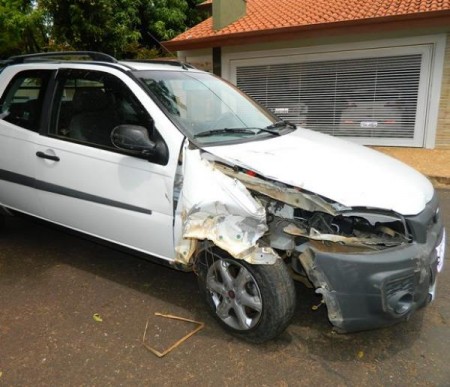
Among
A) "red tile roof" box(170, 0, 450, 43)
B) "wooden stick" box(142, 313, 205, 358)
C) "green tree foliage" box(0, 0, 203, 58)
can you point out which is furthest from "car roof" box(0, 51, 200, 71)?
"green tree foliage" box(0, 0, 203, 58)

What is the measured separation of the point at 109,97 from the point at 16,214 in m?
1.54

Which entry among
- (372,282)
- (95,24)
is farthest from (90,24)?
(372,282)

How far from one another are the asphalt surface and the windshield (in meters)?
1.32

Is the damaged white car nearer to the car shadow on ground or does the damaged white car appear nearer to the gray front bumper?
the gray front bumper

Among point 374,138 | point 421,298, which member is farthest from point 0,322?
point 374,138

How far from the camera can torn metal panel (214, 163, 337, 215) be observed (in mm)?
2404

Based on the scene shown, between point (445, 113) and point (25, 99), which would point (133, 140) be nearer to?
point (25, 99)

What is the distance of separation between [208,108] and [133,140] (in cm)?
84

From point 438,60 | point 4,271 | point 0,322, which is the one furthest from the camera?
point 438,60

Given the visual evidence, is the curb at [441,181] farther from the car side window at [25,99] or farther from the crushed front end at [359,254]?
the car side window at [25,99]

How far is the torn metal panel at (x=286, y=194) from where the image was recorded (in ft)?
7.89

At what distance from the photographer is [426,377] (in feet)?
7.94

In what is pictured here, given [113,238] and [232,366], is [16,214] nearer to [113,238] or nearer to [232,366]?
[113,238]

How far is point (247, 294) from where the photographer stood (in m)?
2.64
